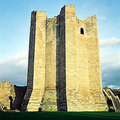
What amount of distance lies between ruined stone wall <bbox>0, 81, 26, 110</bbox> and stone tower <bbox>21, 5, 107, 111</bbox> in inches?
82.7

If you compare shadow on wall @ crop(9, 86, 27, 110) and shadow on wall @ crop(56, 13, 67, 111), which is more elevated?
shadow on wall @ crop(56, 13, 67, 111)

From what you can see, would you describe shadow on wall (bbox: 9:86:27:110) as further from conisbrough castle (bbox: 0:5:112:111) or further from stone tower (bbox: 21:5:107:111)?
stone tower (bbox: 21:5:107:111)

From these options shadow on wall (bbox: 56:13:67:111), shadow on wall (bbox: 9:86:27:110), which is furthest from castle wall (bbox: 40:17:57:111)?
shadow on wall (bbox: 9:86:27:110)

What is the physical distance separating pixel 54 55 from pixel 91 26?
5.17 metres

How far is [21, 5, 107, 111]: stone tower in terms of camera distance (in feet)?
39.6

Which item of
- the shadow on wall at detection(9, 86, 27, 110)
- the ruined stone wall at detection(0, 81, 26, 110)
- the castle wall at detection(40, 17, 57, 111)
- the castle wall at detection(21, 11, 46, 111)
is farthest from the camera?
the shadow on wall at detection(9, 86, 27, 110)

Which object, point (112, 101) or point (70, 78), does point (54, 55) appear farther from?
point (112, 101)

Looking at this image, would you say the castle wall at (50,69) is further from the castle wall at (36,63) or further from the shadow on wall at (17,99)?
the shadow on wall at (17,99)

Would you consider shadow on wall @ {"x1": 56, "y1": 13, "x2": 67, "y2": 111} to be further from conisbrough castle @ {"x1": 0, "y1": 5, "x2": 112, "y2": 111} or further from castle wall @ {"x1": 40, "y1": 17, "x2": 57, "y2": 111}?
castle wall @ {"x1": 40, "y1": 17, "x2": 57, "y2": 111}

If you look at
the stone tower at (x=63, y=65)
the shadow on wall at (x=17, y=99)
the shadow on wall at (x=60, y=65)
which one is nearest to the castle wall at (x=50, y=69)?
the stone tower at (x=63, y=65)

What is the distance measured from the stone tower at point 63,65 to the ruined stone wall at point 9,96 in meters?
2.10

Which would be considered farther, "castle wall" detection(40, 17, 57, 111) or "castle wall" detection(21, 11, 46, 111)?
"castle wall" detection(21, 11, 46, 111)

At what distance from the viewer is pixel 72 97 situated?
1140 centimetres

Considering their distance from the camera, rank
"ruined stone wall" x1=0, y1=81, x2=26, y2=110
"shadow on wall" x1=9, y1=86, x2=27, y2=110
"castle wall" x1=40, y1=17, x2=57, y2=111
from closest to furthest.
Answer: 1. "castle wall" x1=40, y1=17, x2=57, y2=111
2. "ruined stone wall" x1=0, y1=81, x2=26, y2=110
3. "shadow on wall" x1=9, y1=86, x2=27, y2=110
